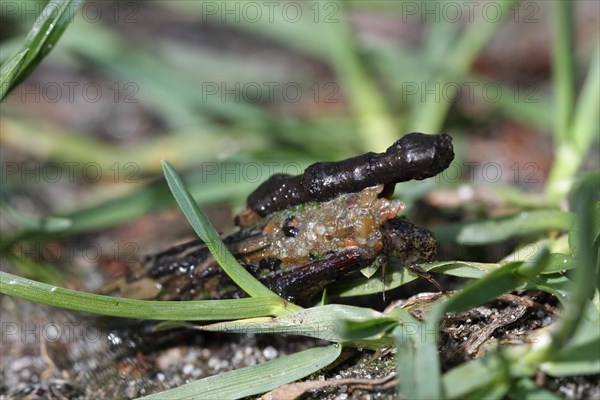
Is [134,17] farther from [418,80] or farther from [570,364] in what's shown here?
[570,364]

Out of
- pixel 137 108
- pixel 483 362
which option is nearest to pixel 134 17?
pixel 137 108

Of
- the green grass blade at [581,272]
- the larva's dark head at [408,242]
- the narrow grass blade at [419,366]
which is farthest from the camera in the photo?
the larva's dark head at [408,242]

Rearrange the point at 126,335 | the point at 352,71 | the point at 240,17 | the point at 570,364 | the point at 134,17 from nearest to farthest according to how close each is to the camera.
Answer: the point at 570,364 → the point at 126,335 → the point at 352,71 → the point at 240,17 → the point at 134,17

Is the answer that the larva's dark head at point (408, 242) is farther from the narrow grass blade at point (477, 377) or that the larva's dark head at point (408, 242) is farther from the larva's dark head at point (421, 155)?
the narrow grass blade at point (477, 377)

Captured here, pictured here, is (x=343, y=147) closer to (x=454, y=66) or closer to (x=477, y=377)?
(x=454, y=66)

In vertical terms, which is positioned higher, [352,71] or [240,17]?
[240,17]

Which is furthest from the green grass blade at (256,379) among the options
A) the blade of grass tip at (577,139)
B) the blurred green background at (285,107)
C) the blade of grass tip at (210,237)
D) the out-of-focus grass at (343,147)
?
the blade of grass tip at (577,139)

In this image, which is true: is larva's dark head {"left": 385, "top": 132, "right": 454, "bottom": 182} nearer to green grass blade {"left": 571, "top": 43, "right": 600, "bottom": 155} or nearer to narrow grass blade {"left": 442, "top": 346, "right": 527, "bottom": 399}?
narrow grass blade {"left": 442, "top": 346, "right": 527, "bottom": 399}
